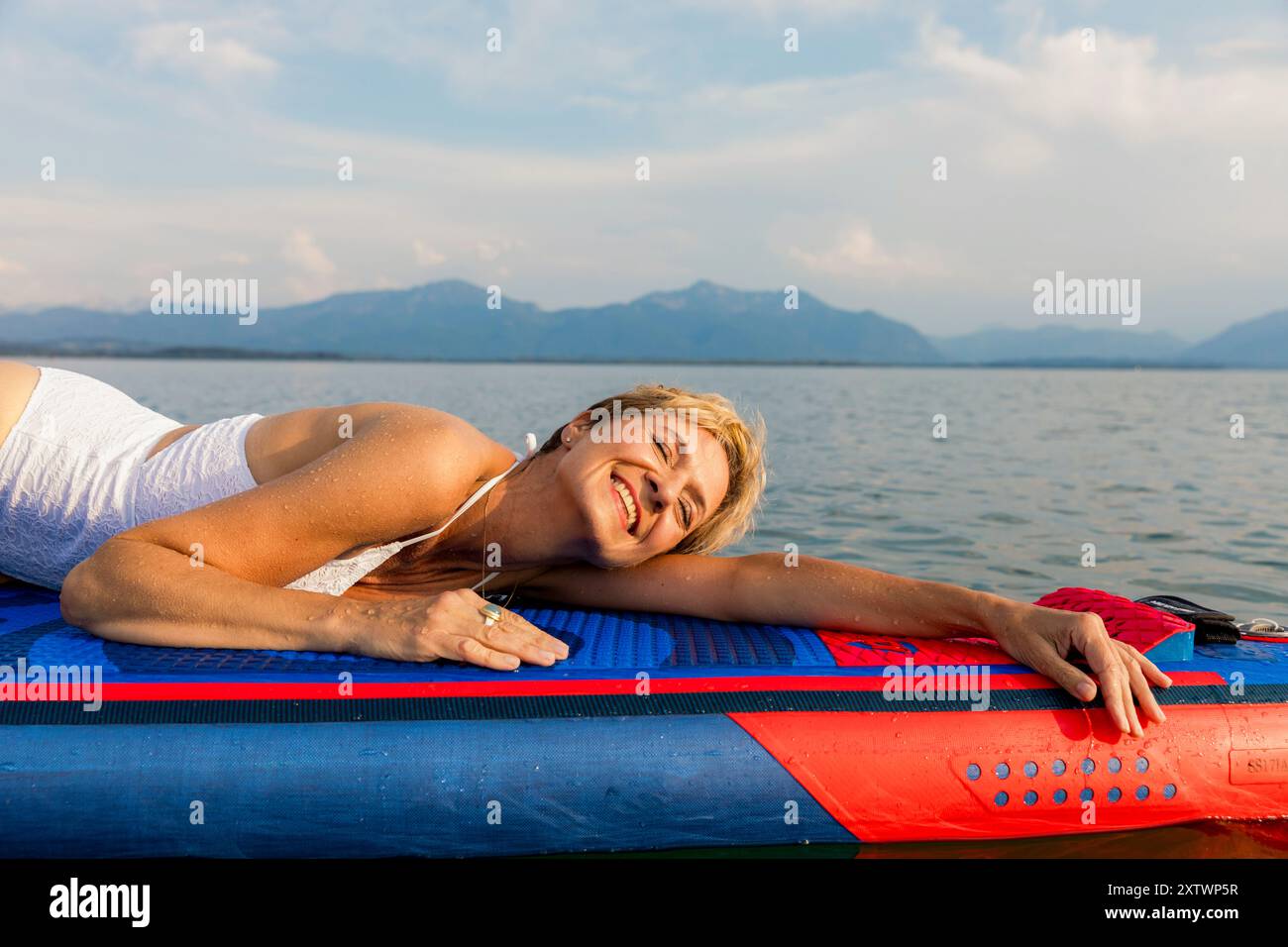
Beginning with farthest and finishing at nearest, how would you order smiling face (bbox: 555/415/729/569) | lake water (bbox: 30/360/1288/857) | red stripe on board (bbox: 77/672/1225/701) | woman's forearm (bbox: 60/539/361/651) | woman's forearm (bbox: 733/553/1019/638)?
1. lake water (bbox: 30/360/1288/857)
2. woman's forearm (bbox: 733/553/1019/638)
3. smiling face (bbox: 555/415/729/569)
4. woman's forearm (bbox: 60/539/361/651)
5. red stripe on board (bbox: 77/672/1225/701)

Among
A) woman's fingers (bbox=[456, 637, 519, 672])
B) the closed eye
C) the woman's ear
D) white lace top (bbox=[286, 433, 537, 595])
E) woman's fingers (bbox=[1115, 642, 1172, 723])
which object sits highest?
the woman's ear

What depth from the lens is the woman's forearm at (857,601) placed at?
3.10 m

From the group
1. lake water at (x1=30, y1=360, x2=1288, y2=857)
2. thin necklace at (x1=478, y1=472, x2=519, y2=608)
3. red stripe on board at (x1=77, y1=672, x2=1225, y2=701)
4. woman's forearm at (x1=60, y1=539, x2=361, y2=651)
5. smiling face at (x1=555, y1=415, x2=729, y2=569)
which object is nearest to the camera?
red stripe on board at (x1=77, y1=672, x2=1225, y2=701)

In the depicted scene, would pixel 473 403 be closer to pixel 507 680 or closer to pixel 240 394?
pixel 240 394

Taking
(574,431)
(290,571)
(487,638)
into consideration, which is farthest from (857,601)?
(290,571)

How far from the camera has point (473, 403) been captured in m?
24.8

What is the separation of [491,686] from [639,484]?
0.71 meters

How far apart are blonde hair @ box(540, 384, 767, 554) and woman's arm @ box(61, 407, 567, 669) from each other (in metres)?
0.55

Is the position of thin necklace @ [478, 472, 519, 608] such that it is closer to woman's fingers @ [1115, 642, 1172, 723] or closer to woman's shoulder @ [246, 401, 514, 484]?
woman's shoulder @ [246, 401, 514, 484]

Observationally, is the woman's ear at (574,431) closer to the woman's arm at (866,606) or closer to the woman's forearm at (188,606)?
the woman's arm at (866,606)

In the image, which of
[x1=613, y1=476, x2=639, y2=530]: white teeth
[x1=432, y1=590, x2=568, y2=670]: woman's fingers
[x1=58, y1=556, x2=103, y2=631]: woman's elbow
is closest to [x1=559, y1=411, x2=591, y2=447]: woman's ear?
[x1=613, y1=476, x2=639, y2=530]: white teeth

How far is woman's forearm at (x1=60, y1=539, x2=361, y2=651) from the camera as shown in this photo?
273 centimetres
